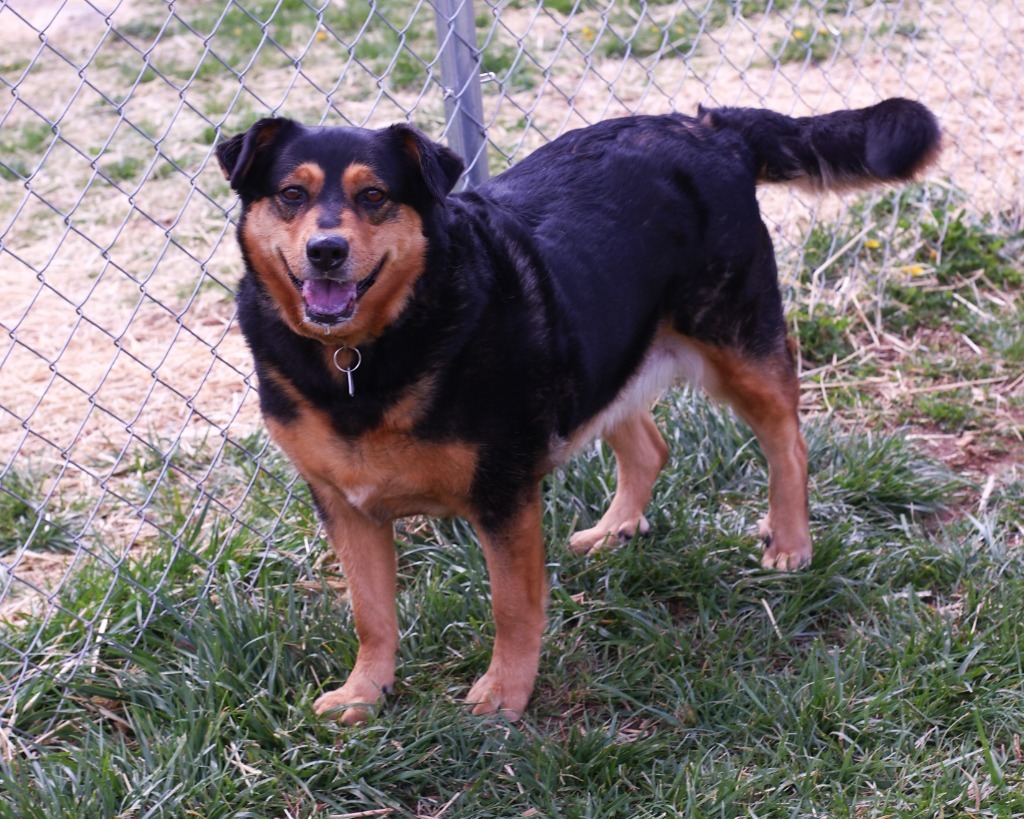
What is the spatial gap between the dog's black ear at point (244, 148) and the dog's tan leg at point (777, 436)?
1.52 metres

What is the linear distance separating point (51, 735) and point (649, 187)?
2198 millimetres

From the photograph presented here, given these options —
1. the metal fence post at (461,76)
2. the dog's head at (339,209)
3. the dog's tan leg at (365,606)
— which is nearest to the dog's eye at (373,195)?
the dog's head at (339,209)

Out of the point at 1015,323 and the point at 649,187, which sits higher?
the point at 649,187

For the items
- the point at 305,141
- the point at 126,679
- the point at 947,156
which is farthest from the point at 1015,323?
the point at 126,679

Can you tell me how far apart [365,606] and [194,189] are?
1.49m

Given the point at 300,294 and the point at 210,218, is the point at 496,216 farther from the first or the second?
the point at 210,218

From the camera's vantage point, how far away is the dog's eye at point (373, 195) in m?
2.72

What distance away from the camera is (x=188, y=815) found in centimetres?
260

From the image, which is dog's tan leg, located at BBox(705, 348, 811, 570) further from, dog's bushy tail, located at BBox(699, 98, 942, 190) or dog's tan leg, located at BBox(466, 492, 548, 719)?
dog's tan leg, located at BBox(466, 492, 548, 719)

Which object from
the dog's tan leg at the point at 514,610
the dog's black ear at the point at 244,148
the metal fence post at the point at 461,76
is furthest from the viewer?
the metal fence post at the point at 461,76

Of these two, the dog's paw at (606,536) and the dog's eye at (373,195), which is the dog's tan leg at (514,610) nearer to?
the dog's paw at (606,536)

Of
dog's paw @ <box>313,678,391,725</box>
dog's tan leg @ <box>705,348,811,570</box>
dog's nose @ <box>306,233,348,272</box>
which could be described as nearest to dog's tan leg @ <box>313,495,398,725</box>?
dog's paw @ <box>313,678,391,725</box>

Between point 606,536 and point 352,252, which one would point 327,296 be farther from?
point 606,536

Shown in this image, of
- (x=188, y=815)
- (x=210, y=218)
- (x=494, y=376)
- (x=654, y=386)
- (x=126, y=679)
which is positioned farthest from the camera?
(x=210, y=218)
